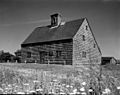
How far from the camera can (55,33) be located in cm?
1870

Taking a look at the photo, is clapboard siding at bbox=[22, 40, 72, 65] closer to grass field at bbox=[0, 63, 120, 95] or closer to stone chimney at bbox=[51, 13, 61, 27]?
stone chimney at bbox=[51, 13, 61, 27]

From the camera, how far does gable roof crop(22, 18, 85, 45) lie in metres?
17.4

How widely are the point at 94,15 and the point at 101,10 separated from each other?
585 mm

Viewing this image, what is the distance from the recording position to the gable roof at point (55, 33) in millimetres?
17359

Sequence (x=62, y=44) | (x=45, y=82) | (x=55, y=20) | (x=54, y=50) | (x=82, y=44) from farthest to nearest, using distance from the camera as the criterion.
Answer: (x=55, y=20) → (x=54, y=50) → (x=82, y=44) → (x=62, y=44) → (x=45, y=82)

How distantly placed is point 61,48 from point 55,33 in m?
2.41

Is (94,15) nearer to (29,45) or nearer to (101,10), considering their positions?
(101,10)

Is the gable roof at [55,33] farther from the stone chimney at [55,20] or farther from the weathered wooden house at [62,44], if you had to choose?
the stone chimney at [55,20]

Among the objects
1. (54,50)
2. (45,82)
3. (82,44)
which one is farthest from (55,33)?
(45,82)

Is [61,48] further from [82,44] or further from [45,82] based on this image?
[45,82]

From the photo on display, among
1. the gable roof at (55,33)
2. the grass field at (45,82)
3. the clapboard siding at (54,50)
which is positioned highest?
the gable roof at (55,33)

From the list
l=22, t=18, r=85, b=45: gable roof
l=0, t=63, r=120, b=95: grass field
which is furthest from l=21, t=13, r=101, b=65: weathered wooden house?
l=0, t=63, r=120, b=95: grass field

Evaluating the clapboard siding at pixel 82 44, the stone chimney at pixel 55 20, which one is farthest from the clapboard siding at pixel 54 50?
the stone chimney at pixel 55 20

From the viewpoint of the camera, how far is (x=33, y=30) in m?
23.4
